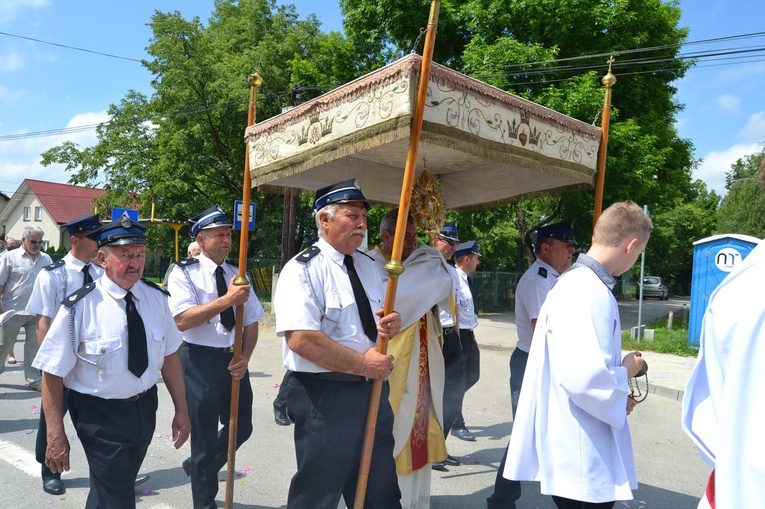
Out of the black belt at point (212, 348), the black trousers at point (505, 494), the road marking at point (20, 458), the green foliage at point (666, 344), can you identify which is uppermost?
the black belt at point (212, 348)

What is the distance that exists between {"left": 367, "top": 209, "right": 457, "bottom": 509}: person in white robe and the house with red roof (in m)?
48.3

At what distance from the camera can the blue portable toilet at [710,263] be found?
Result: 39.8ft

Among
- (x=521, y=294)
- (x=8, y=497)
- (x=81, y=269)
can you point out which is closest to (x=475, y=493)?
(x=521, y=294)

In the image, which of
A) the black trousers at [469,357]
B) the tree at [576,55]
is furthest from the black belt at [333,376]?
the tree at [576,55]

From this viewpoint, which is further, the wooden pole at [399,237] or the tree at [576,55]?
the tree at [576,55]

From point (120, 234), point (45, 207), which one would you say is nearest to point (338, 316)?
point (120, 234)

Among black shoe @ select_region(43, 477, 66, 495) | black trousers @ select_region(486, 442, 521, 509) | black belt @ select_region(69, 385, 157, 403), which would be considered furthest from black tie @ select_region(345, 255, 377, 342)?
black shoe @ select_region(43, 477, 66, 495)

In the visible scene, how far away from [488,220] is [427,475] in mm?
13076

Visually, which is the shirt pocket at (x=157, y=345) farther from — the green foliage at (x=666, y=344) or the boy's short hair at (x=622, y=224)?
the green foliage at (x=666, y=344)

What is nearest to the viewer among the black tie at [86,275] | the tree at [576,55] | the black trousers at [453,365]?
the black tie at [86,275]

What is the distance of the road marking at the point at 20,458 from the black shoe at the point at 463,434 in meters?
3.92

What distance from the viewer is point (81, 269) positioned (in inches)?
207

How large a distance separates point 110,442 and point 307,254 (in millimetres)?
1373

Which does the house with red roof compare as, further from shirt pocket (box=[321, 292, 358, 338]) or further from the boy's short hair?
the boy's short hair
